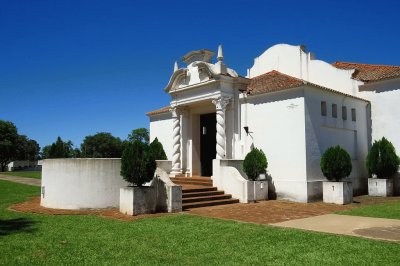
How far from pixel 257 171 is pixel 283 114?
2.88 metres

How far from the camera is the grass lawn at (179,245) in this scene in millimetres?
6477

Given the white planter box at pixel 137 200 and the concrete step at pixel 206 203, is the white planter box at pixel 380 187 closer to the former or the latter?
the concrete step at pixel 206 203

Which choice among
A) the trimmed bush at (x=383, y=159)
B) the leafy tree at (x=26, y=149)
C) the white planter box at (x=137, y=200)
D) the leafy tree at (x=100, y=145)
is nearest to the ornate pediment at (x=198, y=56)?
the white planter box at (x=137, y=200)

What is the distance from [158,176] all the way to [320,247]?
762 centimetres

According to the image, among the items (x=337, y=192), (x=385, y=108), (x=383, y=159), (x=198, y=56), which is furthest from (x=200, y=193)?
(x=385, y=108)

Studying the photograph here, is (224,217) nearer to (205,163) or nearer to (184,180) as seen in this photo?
(184,180)

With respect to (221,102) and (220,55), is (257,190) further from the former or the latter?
(220,55)

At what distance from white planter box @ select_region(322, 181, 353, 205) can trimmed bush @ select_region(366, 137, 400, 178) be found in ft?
11.5

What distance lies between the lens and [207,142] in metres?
20.2

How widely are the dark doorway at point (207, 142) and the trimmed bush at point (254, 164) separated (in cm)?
376

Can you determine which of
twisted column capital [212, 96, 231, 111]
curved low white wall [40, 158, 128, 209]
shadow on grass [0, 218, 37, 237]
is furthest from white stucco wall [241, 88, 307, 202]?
shadow on grass [0, 218, 37, 237]

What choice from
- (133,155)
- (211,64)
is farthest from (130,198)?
(211,64)

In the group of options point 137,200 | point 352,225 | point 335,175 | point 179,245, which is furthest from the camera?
point 335,175

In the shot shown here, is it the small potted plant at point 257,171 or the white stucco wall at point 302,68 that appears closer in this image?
the small potted plant at point 257,171
